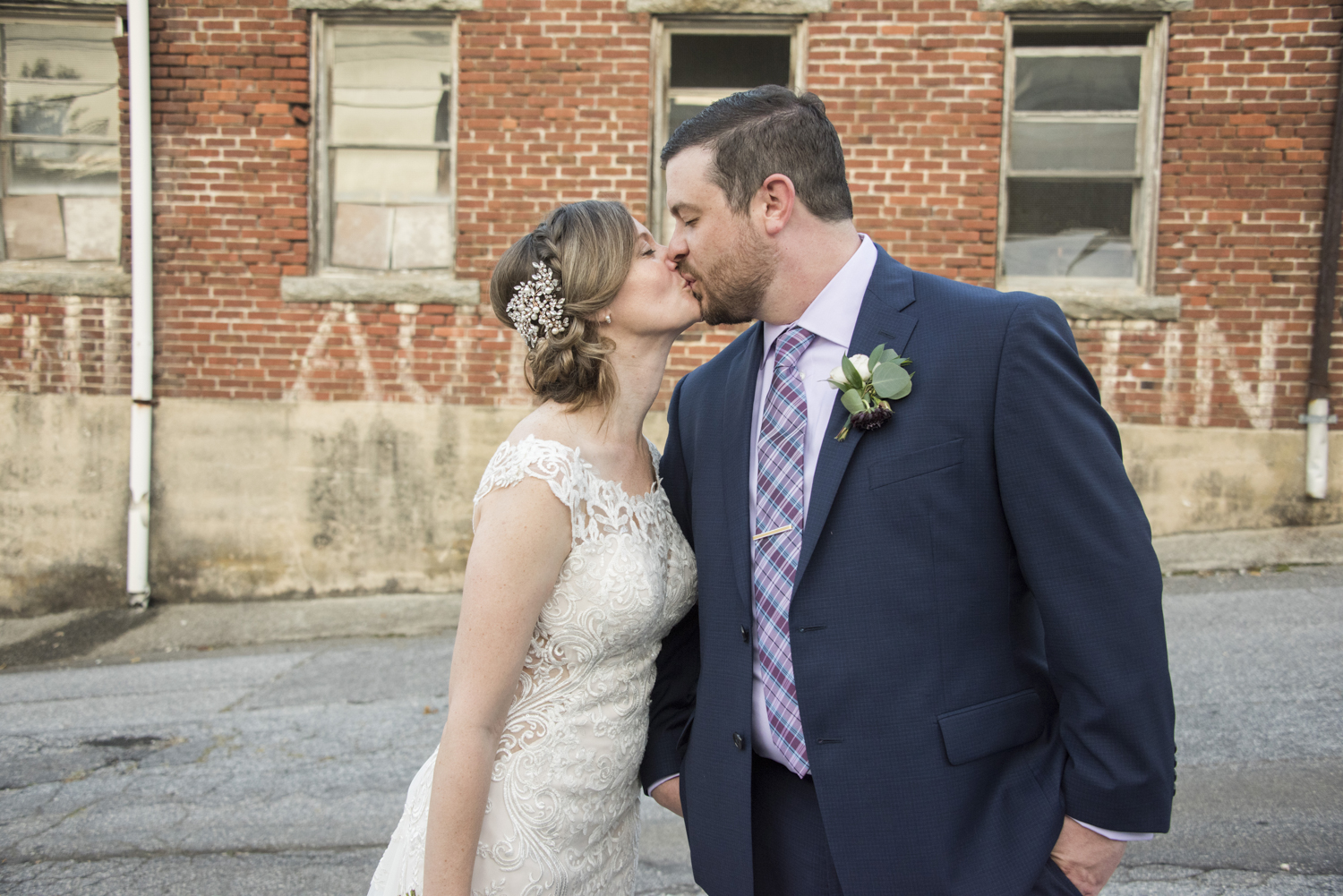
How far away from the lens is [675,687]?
2.45m

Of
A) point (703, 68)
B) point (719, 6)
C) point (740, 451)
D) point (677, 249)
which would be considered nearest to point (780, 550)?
point (740, 451)

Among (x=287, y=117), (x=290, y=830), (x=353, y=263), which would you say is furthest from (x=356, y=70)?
(x=290, y=830)

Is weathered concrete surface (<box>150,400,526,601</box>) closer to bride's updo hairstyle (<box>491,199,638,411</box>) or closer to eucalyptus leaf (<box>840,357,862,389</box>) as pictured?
bride's updo hairstyle (<box>491,199,638,411</box>)

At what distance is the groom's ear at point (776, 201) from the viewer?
7.32ft

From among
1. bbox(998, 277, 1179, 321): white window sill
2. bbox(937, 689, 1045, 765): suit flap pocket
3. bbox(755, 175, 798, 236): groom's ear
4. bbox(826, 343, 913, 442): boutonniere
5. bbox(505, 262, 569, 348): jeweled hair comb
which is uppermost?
bbox(998, 277, 1179, 321): white window sill

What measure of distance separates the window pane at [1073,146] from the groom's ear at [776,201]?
583cm

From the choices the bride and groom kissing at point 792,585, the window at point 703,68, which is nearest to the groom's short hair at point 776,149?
the bride and groom kissing at point 792,585

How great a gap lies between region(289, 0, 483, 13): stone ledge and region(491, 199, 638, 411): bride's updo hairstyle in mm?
5468

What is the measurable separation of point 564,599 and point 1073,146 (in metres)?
6.74

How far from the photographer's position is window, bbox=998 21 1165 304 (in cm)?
717

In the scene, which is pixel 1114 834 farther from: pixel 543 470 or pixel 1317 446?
pixel 1317 446

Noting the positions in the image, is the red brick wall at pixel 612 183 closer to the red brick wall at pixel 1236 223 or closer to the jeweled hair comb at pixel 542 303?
the red brick wall at pixel 1236 223

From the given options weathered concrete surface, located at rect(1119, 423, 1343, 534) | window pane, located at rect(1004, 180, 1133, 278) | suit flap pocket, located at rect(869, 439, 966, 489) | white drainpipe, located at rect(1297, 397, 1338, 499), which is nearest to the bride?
suit flap pocket, located at rect(869, 439, 966, 489)

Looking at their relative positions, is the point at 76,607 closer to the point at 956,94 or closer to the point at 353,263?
the point at 353,263
